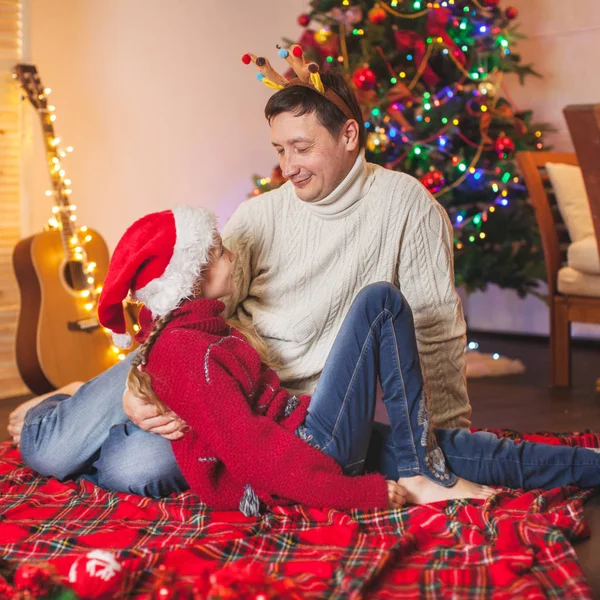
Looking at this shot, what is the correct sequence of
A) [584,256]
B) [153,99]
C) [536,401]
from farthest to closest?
[153,99], [584,256], [536,401]

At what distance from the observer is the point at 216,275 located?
1847mm

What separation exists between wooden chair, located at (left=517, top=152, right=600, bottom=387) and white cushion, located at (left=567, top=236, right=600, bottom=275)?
0.11 m

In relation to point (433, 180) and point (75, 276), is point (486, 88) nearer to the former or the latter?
point (433, 180)

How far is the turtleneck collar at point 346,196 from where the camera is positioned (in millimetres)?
2040

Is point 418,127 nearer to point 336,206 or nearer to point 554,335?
point 554,335

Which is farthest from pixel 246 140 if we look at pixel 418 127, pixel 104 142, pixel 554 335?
pixel 554 335

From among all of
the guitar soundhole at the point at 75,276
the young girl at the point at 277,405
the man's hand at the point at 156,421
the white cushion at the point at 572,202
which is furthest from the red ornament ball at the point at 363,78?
the man's hand at the point at 156,421

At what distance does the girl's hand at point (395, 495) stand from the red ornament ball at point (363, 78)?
2478mm

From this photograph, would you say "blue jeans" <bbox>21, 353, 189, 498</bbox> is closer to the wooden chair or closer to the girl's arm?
the girl's arm

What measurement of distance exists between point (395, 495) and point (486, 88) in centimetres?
267

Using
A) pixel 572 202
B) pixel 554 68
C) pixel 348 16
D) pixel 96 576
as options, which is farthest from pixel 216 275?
pixel 554 68

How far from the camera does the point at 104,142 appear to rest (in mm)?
4605

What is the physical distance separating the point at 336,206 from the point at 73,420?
2.69 feet

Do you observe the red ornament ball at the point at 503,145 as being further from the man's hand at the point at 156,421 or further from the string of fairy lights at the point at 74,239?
the man's hand at the point at 156,421
